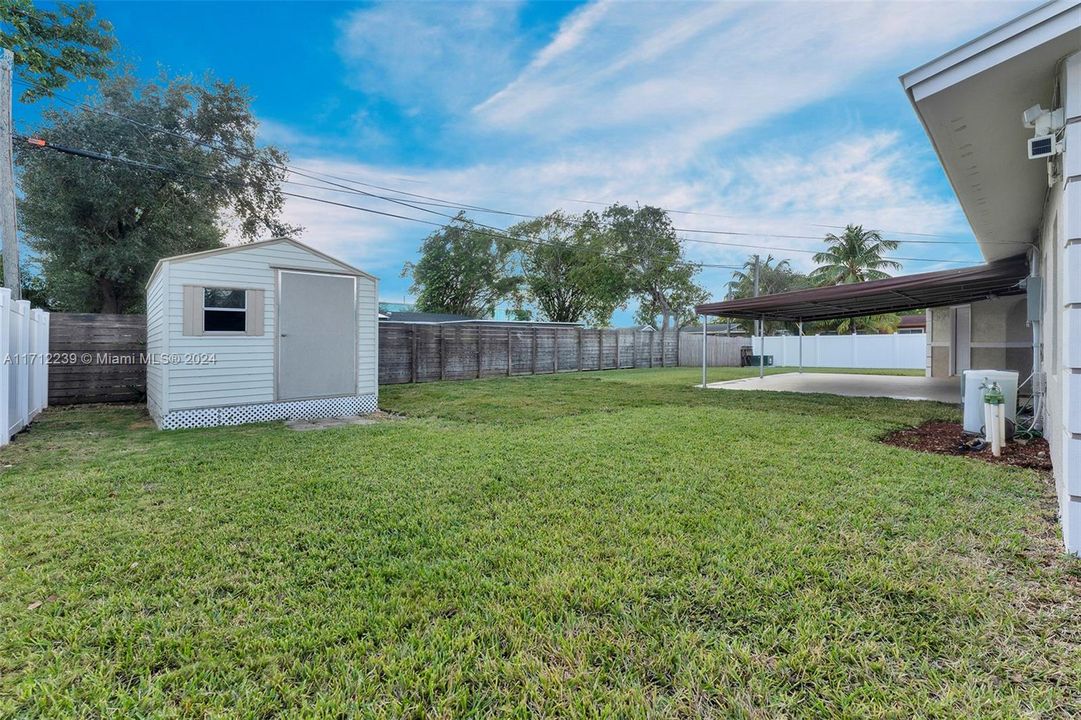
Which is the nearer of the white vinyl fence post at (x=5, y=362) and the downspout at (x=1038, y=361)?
the white vinyl fence post at (x=5, y=362)

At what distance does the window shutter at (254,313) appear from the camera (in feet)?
21.9

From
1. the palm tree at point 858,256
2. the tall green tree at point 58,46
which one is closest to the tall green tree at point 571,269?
the palm tree at point 858,256

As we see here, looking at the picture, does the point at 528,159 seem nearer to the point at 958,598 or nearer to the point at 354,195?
the point at 354,195

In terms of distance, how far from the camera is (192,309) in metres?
6.29

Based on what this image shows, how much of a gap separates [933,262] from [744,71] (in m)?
22.2

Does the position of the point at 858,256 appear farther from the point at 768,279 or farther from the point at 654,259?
the point at 654,259

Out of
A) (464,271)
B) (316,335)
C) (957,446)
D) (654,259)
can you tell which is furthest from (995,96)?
(464,271)

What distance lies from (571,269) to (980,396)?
2171 centimetres

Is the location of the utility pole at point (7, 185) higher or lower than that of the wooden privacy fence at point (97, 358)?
higher

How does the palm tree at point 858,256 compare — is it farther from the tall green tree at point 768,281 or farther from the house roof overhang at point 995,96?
the house roof overhang at point 995,96

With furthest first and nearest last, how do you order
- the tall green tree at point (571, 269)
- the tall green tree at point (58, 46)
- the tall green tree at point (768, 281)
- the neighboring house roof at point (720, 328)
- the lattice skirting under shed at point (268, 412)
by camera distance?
1. the neighboring house roof at point (720, 328)
2. the tall green tree at point (768, 281)
3. the tall green tree at point (571, 269)
4. the tall green tree at point (58, 46)
5. the lattice skirting under shed at point (268, 412)

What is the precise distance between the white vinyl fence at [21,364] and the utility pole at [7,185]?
944mm

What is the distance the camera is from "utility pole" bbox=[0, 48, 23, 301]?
7.02 metres

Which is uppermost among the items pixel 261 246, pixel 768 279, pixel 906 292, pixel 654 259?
pixel 768 279
